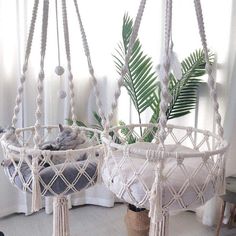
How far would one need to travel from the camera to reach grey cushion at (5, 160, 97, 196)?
4.54 feet

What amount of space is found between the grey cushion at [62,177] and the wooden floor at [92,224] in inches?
37.8

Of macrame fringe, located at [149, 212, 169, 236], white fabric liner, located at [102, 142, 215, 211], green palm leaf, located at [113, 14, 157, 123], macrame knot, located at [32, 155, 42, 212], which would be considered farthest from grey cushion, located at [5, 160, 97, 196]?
green palm leaf, located at [113, 14, 157, 123]

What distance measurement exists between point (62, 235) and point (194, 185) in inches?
32.6

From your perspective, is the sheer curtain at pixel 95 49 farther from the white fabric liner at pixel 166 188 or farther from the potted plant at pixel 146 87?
the white fabric liner at pixel 166 188

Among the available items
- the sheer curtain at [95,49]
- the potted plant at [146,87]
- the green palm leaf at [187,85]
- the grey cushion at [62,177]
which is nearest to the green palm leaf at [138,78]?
the potted plant at [146,87]

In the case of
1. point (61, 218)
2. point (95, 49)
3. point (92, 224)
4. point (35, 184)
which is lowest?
point (92, 224)

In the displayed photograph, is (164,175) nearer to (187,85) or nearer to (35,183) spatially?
(35,183)

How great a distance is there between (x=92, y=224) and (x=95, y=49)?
126cm

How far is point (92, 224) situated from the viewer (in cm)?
240

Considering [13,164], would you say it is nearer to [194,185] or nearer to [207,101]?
[194,185]

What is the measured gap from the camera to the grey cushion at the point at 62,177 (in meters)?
1.38

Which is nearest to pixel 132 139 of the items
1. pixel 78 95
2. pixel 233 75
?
pixel 78 95

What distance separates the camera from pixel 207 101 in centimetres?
237

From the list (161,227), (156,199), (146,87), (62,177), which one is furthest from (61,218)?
(146,87)
